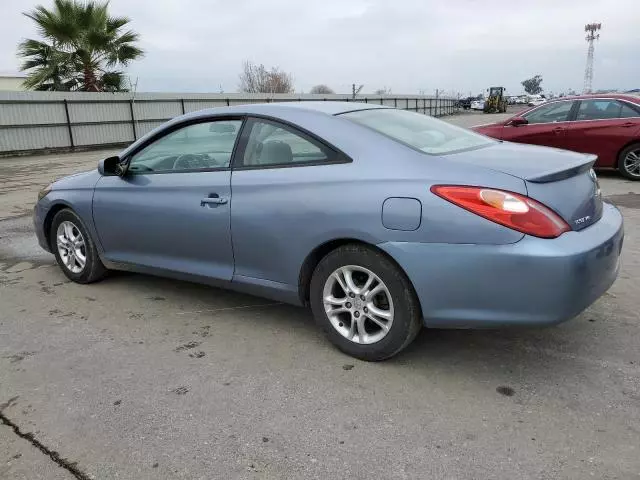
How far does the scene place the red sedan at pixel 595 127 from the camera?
29.6 feet

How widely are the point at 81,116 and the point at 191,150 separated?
1823cm

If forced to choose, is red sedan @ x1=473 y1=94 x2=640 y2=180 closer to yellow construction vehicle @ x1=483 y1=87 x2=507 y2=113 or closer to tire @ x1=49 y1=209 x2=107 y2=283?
tire @ x1=49 y1=209 x2=107 y2=283

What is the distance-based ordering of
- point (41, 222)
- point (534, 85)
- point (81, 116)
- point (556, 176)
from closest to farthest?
1. point (556, 176)
2. point (41, 222)
3. point (81, 116)
4. point (534, 85)

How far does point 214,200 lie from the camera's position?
11.6 ft

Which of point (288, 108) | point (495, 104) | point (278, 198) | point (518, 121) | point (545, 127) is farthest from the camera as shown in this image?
point (495, 104)

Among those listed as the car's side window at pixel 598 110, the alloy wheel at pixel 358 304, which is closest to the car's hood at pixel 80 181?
the alloy wheel at pixel 358 304

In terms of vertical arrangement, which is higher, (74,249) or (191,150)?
(191,150)

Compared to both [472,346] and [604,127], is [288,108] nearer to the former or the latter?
[472,346]

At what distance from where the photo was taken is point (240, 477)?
223 cm

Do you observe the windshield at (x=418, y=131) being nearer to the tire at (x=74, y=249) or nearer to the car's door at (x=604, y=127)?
the tire at (x=74, y=249)

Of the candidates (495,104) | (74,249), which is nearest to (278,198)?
(74,249)

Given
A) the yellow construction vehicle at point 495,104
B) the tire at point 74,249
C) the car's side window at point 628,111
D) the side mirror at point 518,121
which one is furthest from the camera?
the yellow construction vehicle at point 495,104

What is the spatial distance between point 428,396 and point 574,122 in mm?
8105

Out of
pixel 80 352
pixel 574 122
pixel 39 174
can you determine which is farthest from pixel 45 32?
pixel 80 352
